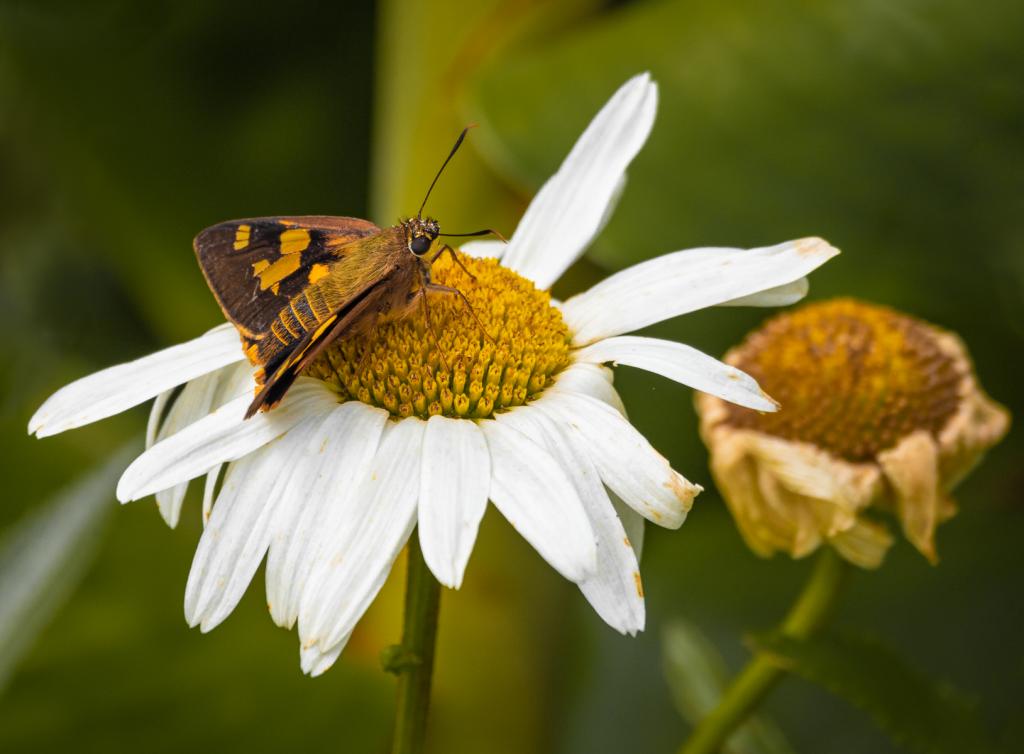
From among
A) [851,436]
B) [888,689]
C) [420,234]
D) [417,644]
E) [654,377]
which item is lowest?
[654,377]

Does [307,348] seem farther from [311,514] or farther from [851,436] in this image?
[851,436]

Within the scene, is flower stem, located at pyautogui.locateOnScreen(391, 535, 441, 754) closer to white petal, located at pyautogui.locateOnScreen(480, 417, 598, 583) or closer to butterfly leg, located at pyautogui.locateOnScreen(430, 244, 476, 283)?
white petal, located at pyautogui.locateOnScreen(480, 417, 598, 583)

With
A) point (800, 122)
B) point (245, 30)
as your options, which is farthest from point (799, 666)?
point (245, 30)

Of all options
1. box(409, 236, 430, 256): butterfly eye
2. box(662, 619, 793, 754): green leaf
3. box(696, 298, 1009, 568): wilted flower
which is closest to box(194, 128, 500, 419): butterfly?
box(409, 236, 430, 256): butterfly eye

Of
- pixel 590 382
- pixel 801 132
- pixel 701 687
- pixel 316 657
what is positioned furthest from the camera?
pixel 801 132

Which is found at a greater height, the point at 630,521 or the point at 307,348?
the point at 307,348

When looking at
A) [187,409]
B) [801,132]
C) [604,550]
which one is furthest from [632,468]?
[801,132]

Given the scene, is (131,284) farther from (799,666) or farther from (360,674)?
(799,666)

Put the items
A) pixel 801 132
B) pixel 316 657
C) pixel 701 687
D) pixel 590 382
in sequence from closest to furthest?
pixel 316 657 < pixel 590 382 < pixel 701 687 < pixel 801 132
